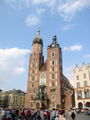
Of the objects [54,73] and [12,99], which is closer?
[54,73]

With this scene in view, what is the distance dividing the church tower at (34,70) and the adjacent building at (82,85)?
52.6ft

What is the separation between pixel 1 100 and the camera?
114 metres

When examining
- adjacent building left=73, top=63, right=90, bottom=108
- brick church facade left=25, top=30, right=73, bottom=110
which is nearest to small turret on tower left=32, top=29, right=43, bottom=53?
brick church facade left=25, top=30, right=73, bottom=110

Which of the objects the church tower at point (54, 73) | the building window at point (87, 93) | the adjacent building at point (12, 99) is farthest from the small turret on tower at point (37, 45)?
the adjacent building at point (12, 99)

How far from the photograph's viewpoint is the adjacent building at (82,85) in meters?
52.2

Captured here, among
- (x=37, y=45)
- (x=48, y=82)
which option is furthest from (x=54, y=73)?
(x=37, y=45)

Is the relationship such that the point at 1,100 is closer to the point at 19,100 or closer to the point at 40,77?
the point at 19,100

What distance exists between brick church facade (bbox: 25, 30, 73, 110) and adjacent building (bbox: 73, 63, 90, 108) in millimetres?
6428

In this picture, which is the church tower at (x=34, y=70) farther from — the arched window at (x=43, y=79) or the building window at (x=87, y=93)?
the building window at (x=87, y=93)

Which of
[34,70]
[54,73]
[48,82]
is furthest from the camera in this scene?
[34,70]

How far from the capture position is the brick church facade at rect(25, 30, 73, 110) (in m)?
59.1

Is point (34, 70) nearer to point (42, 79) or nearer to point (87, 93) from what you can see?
point (42, 79)

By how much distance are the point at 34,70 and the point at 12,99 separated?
155 feet

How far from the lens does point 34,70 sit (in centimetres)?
6769
